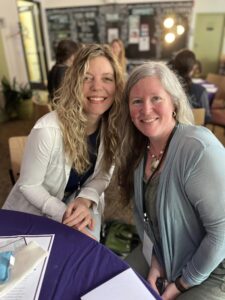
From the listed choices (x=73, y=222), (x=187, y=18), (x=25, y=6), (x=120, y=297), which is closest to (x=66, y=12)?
(x=25, y=6)

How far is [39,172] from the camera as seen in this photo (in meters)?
1.30

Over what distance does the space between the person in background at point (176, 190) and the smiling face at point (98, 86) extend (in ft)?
0.61

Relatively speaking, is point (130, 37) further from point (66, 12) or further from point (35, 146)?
point (35, 146)

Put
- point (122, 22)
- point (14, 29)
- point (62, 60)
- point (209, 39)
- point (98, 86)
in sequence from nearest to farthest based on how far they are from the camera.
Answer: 1. point (98, 86)
2. point (62, 60)
3. point (14, 29)
4. point (122, 22)
5. point (209, 39)

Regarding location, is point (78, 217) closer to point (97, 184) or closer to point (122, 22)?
point (97, 184)

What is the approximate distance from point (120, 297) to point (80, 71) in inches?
37.8

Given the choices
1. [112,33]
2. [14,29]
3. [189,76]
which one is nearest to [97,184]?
[189,76]

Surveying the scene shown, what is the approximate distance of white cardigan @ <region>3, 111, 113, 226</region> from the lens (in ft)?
4.14

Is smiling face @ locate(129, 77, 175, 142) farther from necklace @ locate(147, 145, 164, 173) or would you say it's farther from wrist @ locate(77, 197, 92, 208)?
wrist @ locate(77, 197, 92, 208)

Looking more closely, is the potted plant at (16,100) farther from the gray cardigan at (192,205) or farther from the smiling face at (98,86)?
the gray cardigan at (192,205)

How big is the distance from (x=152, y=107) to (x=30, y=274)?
0.71m

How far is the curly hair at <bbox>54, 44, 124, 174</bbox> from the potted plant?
368cm

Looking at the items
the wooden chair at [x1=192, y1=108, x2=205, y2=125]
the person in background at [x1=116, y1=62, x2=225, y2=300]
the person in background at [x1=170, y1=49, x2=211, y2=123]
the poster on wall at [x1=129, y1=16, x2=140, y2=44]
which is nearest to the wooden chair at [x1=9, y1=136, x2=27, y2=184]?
the person in background at [x1=116, y1=62, x2=225, y2=300]

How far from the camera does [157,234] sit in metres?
1.13
